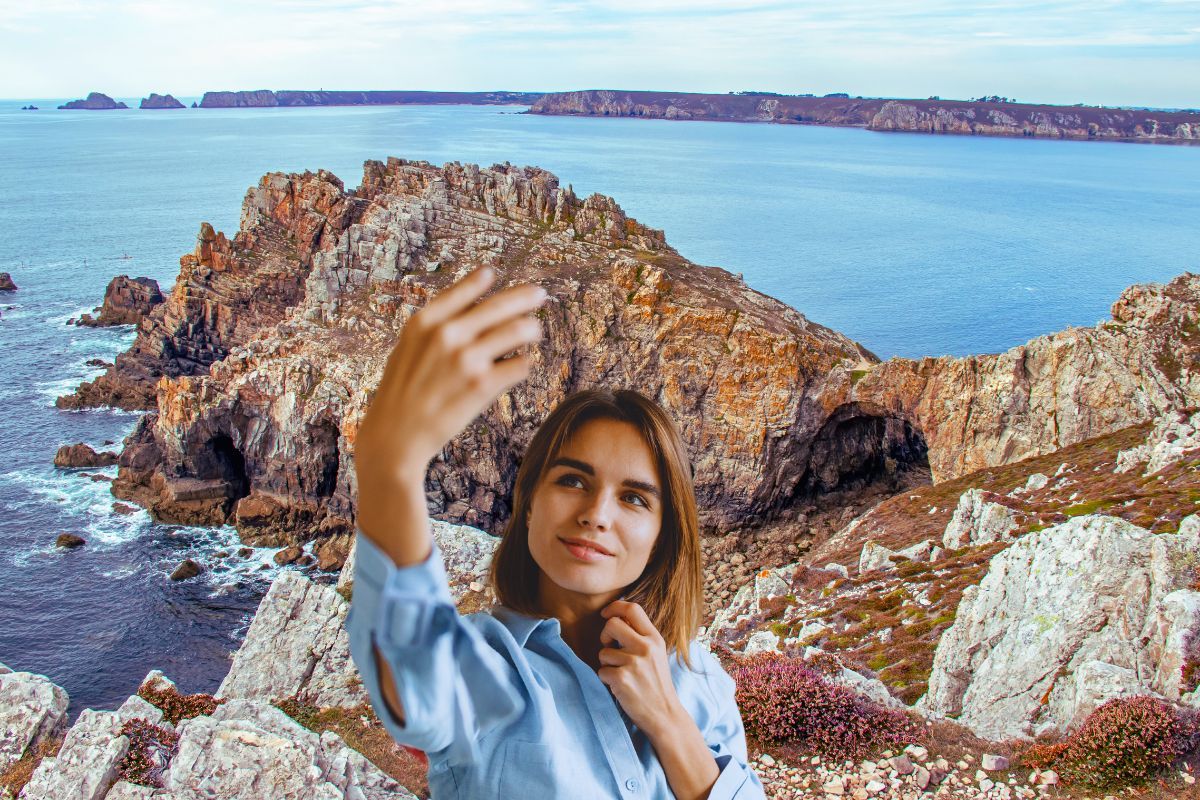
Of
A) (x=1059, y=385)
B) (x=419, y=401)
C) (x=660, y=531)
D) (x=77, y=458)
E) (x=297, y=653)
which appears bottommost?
(x=77, y=458)

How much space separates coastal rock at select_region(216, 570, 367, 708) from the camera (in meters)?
16.4

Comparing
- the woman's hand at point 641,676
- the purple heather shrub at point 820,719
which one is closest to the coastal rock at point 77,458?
the purple heather shrub at point 820,719

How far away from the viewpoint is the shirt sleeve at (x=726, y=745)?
3059 millimetres

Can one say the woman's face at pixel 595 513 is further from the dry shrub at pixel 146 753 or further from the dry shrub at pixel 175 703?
the dry shrub at pixel 175 703

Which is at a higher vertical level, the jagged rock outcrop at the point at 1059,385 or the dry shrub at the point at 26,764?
the jagged rock outcrop at the point at 1059,385

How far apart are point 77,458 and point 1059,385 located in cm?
5363

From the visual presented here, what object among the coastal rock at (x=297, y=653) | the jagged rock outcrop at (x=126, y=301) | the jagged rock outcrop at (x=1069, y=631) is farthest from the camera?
the jagged rock outcrop at (x=126, y=301)

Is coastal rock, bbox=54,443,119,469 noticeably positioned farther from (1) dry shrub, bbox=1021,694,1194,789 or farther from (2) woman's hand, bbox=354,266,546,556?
(2) woman's hand, bbox=354,266,546,556

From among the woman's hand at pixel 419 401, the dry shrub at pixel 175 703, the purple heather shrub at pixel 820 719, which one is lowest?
the dry shrub at pixel 175 703

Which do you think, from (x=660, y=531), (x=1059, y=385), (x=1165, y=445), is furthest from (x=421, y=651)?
(x=1059, y=385)

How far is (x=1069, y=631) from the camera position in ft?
45.9

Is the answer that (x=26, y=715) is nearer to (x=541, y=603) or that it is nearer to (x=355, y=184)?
(x=541, y=603)

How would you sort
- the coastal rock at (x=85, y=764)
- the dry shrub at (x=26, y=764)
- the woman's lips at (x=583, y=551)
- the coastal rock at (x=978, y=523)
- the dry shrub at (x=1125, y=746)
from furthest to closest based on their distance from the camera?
the coastal rock at (x=978, y=523) < the dry shrub at (x=26, y=764) < the dry shrub at (x=1125, y=746) < the coastal rock at (x=85, y=764) < the woman's lips at (x=583, y=551)

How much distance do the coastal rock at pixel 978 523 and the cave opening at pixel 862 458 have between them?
1660 cm
